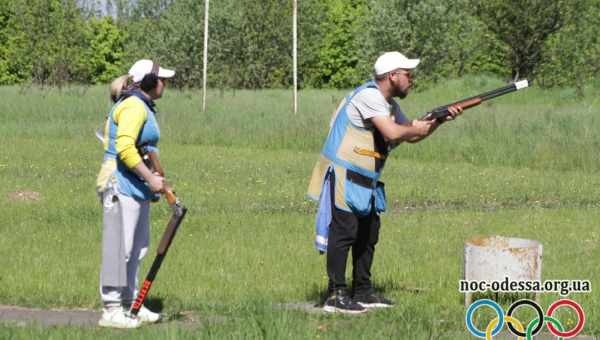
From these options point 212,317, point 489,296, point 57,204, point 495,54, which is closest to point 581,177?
point 57,204

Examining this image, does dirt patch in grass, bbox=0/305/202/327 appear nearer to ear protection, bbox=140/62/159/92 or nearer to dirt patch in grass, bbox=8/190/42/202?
ear protection, bbox=140/62/159/92

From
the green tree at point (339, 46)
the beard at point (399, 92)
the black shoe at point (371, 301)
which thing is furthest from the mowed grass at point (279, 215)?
the green tree at point (339, 46)

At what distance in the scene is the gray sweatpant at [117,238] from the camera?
774cm

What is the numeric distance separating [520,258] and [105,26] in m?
68.1

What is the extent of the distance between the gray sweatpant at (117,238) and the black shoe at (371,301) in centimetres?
192

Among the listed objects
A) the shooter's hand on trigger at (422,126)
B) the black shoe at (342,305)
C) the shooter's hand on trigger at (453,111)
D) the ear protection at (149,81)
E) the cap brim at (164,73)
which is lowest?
the black shoe at (342,305)

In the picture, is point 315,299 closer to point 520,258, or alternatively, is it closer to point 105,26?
point 520,258

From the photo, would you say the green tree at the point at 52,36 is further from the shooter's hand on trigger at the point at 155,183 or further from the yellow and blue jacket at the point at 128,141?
the shooter's hand on trigger at the point at 155,183

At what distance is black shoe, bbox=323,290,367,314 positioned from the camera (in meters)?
8.46

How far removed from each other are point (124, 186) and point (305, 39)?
2328 inches

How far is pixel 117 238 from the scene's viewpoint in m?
7.77

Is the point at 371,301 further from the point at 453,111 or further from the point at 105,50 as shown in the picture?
the point at 105,50

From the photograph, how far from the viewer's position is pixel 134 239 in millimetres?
7879

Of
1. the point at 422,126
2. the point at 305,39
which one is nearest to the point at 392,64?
the point at 422,126
